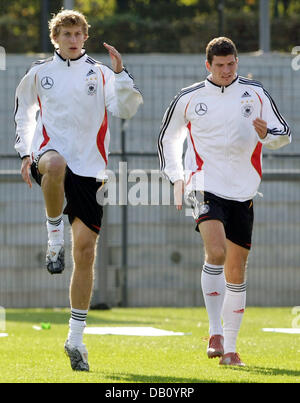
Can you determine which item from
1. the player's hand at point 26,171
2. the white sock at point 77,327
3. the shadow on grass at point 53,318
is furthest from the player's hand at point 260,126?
the shadow on grass at point 53,318

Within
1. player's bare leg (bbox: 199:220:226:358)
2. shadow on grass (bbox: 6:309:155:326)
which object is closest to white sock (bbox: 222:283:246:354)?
player's bare leg (bbox: 199:220:226:358)

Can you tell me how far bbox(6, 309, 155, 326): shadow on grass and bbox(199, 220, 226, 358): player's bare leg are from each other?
4089 mm

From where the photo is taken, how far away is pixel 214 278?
7629mm

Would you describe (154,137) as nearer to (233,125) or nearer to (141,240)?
(141,240)

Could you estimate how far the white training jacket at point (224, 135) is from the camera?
7781 millimetres

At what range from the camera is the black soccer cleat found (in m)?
7.11

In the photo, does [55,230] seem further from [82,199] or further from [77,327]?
[77,327]

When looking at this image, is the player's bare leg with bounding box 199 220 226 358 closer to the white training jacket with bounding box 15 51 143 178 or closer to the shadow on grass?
the white training jacket with bounding box 15 51 143 178

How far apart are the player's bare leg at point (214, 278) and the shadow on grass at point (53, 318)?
13.4ft

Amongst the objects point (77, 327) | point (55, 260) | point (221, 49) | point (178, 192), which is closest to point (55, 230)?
point (55, 260)

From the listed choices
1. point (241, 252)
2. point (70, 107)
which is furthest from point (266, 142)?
point (70, 107)

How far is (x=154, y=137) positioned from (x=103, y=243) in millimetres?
2422

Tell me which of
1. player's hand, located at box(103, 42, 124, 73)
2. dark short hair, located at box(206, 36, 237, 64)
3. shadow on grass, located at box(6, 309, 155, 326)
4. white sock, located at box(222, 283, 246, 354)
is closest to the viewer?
player's hand, located at box(103, 42, 124, 73)

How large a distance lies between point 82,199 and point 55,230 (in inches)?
11.4
